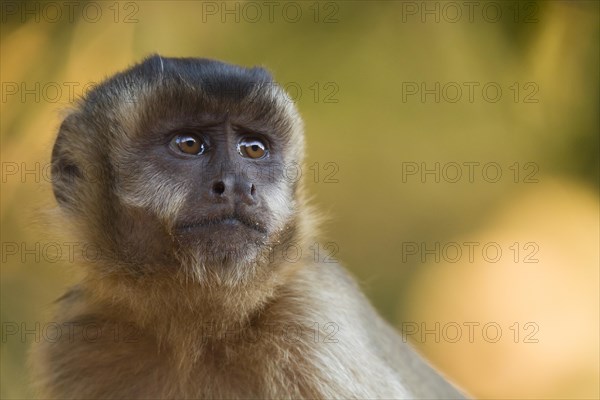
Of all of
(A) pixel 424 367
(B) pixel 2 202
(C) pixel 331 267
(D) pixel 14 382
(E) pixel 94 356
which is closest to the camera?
(E) pixel 94 356

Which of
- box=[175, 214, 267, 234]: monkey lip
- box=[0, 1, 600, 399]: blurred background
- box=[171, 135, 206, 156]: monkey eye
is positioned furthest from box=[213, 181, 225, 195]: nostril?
box=[0, 1, 600, 399]: blurred background

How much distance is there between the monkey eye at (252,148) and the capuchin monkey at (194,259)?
0.4 inches

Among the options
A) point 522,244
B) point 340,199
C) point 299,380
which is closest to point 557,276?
point 522,244

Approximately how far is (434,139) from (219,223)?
5.20 m

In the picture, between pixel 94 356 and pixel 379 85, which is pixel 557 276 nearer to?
pixel 379 85

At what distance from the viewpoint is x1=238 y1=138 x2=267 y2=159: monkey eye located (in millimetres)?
5738

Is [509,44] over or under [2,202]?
over

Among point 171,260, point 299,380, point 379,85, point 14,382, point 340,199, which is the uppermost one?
point 379,85

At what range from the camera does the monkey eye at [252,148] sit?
18.8ft

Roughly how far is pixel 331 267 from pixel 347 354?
864 mm

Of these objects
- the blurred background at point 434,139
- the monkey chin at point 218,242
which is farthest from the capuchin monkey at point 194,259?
the blurred background at point 434,139

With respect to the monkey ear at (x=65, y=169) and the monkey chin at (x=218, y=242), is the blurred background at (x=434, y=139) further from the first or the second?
the monkey chin at (x=218, y=242)

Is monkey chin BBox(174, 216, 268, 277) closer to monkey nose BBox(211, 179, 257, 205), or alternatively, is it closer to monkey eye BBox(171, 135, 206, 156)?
monkey nose BBox(211, 179, 257, 205)

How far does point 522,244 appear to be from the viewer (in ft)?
32.6
